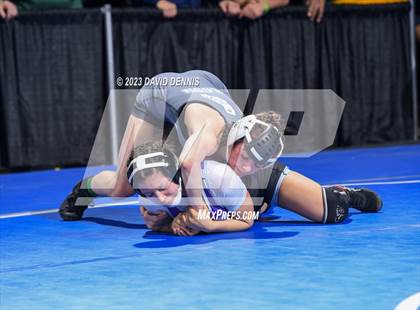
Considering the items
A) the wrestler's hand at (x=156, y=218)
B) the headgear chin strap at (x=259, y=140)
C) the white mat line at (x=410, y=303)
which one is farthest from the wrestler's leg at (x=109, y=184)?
the white mat line at (x=410, y=303)

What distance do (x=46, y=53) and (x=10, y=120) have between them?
2.23 ft

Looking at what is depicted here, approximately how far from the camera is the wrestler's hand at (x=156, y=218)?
222 inches

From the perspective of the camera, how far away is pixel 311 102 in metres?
9.66

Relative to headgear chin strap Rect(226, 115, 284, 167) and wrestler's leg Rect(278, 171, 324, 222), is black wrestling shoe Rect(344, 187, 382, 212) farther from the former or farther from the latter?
headgear chin strap Rect(226, 115, 284, 167)

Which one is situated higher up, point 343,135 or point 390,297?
point 390,297

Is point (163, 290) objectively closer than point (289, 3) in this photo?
Yes

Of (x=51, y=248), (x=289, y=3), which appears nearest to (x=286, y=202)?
(x=51, y=248)

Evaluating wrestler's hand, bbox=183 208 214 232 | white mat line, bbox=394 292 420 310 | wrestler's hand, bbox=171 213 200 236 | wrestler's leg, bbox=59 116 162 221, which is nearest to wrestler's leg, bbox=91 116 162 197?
wrestler's leg, bbox=59 116 162 221

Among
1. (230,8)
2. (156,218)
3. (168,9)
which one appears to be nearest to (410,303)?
(156,218)

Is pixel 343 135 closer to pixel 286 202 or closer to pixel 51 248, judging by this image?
pixel 286 202
